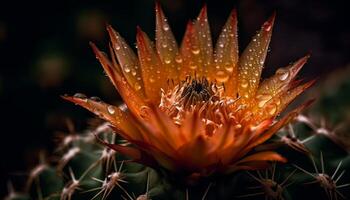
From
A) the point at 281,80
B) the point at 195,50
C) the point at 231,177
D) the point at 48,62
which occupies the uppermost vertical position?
the point at 48,62

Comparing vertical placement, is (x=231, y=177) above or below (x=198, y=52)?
below

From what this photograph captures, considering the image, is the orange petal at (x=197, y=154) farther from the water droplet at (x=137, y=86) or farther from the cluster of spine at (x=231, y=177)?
the water droplet at (x=137, y=86)

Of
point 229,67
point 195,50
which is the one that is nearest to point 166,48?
point 195,50

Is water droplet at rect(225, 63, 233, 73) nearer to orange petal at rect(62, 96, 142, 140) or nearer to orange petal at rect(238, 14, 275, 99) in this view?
orange petal at rect(238, 14, 275, 99)

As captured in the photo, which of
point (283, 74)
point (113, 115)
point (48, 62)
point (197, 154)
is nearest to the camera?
point (197, 154)

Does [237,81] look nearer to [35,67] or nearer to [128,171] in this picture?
[128,171]

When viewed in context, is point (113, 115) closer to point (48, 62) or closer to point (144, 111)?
point (144, 111)

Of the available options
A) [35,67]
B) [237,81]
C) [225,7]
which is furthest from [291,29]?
[237,81]
